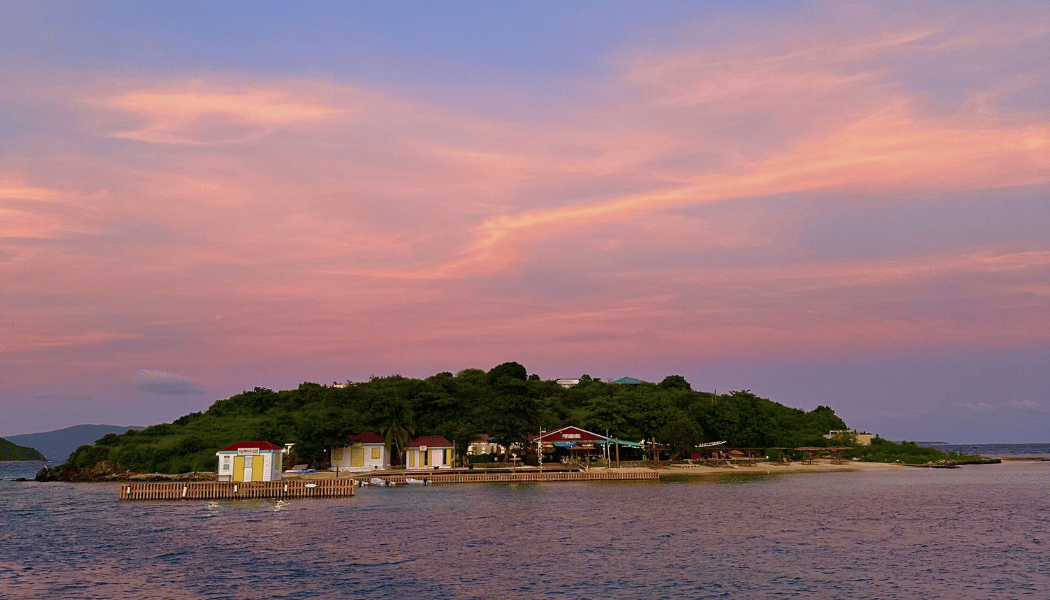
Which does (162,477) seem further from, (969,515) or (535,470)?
(969,515)

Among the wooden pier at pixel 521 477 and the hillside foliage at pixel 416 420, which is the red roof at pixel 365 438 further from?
the wooden pier at pixel 521 477

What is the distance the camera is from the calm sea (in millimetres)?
34594

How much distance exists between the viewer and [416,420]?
4532 inches

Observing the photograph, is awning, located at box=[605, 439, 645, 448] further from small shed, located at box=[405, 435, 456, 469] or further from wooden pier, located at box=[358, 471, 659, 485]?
→ small shed, located at box=[405, 435, 456, 469]

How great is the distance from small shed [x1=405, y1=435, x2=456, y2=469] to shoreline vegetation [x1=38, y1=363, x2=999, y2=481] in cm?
271

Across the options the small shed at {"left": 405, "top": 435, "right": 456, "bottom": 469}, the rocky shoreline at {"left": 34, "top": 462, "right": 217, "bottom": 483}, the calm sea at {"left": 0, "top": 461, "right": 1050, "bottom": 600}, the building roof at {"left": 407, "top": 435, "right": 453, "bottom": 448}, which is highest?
the building roof at {"left": 407, "top": 435, "right": 453, "bottom": 448}

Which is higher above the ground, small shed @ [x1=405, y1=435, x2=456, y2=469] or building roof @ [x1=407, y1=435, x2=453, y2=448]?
building roof @ [x1=407, y1=435, x2=453, y2=448]

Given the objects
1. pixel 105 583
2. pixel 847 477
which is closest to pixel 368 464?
pixel 847 477

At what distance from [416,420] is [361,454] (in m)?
11.8

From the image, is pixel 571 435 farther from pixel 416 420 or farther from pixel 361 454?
pixel 361 454

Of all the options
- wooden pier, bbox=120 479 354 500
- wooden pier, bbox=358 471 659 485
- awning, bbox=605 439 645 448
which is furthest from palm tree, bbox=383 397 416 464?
wooden pier, bbox=120 479 354 500

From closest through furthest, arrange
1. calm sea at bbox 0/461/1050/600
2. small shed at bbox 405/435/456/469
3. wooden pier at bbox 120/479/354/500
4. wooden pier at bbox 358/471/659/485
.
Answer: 1. calm sea at bbox 0/461/1050/600
2. wooden pier at bbox 120/479/354/500
3. wooden pier at bbox 358/471/659/485
4. small shed at bbox 405/435/456/469

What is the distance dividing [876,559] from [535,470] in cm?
6312

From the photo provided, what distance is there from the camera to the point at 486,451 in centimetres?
12644
